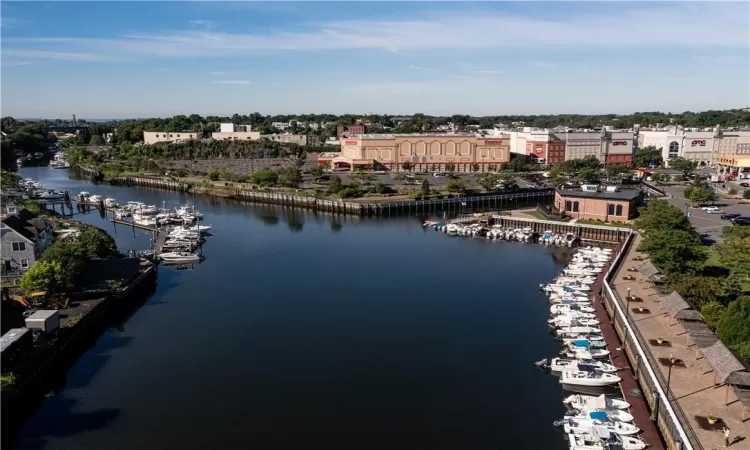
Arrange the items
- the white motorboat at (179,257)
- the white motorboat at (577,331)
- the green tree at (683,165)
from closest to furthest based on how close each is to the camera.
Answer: the white motorboat at (577,331), the white motorboat at (179,257), the green tree at (683,165)

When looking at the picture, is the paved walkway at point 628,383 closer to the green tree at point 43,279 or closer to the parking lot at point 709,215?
the parking lot at point 709,215

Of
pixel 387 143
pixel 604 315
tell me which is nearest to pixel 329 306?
pixel 604 315

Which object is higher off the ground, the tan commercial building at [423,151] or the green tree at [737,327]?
the tan commercial building at [423,151]

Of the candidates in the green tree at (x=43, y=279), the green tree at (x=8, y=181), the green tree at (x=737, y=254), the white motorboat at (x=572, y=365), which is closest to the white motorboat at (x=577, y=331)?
the white motorboat at (x=572, y=365)

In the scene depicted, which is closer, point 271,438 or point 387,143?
point 271,438

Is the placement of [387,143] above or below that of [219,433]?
above

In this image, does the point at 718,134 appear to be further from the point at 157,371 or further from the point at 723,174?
the point at 157,371

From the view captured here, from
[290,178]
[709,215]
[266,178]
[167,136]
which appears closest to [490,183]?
[709,215]
